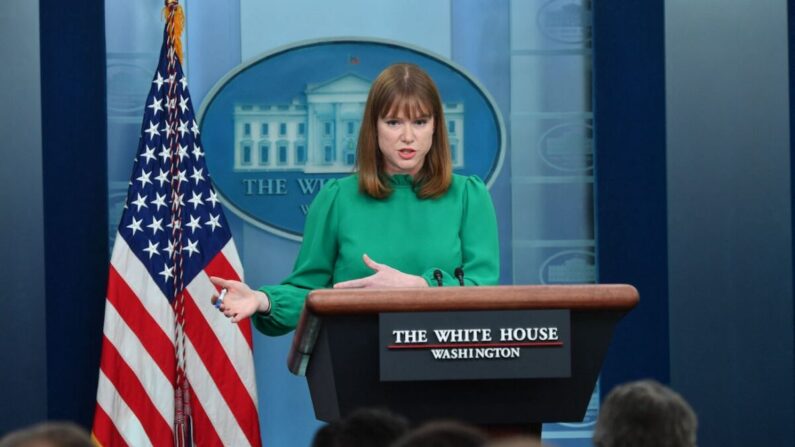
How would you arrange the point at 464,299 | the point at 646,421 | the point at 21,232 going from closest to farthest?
the point at 646,421, the point at 464,299, the point at 21,232

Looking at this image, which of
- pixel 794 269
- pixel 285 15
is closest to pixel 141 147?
pixel 285 15

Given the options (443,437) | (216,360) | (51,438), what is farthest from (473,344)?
(216,360)

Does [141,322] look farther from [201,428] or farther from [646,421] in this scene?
[646,421]

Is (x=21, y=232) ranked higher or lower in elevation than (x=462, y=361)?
higher

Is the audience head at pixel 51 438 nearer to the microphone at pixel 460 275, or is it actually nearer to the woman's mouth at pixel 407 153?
the microphone at pixel 460 275

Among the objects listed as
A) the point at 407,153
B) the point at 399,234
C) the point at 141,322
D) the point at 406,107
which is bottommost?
the point at 141,322

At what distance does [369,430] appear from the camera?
247 cm

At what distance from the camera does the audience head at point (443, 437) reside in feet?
6.44

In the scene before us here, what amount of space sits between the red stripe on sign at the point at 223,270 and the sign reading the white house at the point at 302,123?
0.33 metres

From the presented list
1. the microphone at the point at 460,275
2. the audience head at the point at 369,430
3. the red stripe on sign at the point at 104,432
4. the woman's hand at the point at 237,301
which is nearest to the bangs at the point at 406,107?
the microphone at the point at 460,275

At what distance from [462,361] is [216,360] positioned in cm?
269

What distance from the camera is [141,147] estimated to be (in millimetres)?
5574

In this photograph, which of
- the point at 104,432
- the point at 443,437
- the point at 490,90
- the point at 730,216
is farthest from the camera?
the point at 490,90

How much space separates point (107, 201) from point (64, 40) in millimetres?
669
